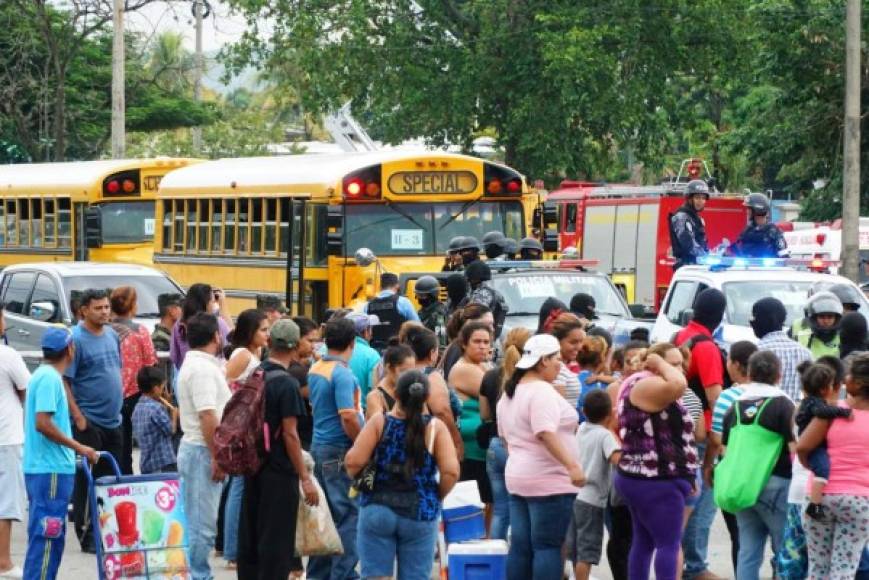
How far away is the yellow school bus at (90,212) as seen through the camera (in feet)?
88.7

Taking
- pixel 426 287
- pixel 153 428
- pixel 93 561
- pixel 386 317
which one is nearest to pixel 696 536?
pixel 153 428

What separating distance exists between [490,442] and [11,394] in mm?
2867

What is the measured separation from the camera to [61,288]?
18.3 meters

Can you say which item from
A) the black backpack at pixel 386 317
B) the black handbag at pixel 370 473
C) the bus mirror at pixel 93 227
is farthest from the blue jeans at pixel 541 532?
the bus mirror at pixel 93 227

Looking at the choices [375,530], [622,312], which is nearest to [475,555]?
[375,530]

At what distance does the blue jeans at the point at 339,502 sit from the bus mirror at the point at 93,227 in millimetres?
16216

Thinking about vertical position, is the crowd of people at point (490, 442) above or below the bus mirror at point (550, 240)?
below

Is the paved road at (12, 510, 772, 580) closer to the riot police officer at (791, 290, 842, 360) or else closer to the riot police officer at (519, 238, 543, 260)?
the riot police officer at (791, 290, 842, 360)

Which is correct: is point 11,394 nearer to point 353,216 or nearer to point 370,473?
point 370,473

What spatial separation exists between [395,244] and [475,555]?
35.9 ft

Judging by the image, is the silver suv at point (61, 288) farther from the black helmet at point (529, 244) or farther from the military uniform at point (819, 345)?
the military uniform at point (819, 345)

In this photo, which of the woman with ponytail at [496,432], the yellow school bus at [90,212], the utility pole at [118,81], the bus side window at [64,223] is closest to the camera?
the woman with ponytail at [496,432]

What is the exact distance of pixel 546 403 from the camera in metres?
9.48

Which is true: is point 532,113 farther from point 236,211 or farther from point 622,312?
point 622,312
